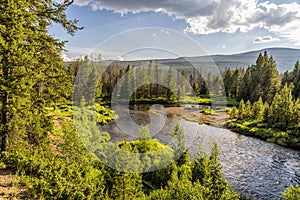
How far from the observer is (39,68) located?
13.1 metres

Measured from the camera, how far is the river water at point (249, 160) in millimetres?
19141

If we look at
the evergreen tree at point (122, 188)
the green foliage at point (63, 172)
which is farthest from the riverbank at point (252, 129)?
the green foliage at point (63, 172)

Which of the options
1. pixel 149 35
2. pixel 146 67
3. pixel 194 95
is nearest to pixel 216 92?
A: pixel 194 95

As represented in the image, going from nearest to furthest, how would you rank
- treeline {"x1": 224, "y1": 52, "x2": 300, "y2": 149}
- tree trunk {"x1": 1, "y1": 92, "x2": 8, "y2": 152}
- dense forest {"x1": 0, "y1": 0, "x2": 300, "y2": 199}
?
dense forest {"x1": 0, "y1": 0, "x2": 300, "y2": 199} < tree trunk {"x1": 1, "y1": 92, "x2": 8, "y2": 152} < treeline {"x1": 224, "y1": 52, "x2": 300, "y2": 149}

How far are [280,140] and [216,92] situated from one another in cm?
5117

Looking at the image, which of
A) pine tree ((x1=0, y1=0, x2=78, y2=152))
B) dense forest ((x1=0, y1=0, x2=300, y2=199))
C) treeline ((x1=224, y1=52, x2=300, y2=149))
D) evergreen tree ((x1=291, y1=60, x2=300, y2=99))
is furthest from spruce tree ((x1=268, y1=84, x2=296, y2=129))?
pine tree ((x1=0, y1=0, x2=78, y2=152))

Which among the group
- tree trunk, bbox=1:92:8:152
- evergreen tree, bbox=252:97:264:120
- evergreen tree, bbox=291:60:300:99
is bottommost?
evergreen tree, bbox=252:97:264:120

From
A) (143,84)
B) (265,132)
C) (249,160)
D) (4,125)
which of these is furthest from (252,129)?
(143,84)

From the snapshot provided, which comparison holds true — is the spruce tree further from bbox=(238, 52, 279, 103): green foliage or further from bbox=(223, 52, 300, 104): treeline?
bbox=(238, 52, 279, 103): green foliage

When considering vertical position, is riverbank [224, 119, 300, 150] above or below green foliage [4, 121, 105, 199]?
below

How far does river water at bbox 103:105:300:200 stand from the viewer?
19.1 metres

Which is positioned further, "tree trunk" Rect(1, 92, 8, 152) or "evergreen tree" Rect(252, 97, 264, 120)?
"evergreen tree" Rect(252, 97, 264, 120)

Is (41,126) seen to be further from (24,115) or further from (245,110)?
(245,110)

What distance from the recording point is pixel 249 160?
84.0 feet
